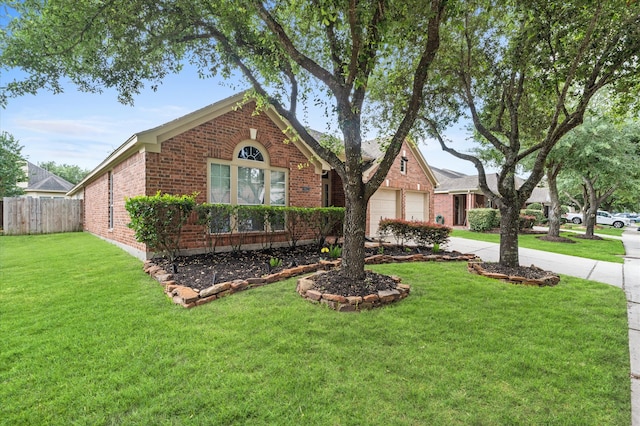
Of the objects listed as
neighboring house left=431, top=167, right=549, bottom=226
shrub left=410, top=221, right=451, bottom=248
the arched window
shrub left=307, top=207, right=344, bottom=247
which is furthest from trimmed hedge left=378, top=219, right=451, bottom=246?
neighboring house left=431, top=167, right=549, bottom=226

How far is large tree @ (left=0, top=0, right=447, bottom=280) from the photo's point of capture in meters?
4.39

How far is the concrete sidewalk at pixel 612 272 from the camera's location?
9.65 ft

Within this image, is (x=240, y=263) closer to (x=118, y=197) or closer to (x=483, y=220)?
(x=118, y=197)

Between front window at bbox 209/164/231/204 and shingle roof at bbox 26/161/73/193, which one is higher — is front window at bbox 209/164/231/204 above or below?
below

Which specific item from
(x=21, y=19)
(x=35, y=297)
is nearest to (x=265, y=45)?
(x=21, y=19)

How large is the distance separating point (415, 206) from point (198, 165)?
39.7ft

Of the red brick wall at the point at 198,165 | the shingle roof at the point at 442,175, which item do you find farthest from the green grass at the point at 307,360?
the shingle roof at the point at 442,175

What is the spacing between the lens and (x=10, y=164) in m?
20.0

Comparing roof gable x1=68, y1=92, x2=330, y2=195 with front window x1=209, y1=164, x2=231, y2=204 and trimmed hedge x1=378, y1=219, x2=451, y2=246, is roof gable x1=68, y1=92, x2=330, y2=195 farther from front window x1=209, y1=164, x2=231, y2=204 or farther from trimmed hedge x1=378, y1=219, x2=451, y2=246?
trimmed hedge x1=378, y1=219, x2=451, y2=246

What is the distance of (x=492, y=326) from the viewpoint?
3.82 meters

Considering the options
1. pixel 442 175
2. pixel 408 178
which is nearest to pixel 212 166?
pixel 408 178

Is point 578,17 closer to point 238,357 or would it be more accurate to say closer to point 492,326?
point 492,326

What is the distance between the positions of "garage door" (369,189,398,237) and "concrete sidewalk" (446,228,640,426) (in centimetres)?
362

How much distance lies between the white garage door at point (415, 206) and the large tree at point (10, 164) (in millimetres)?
25647
